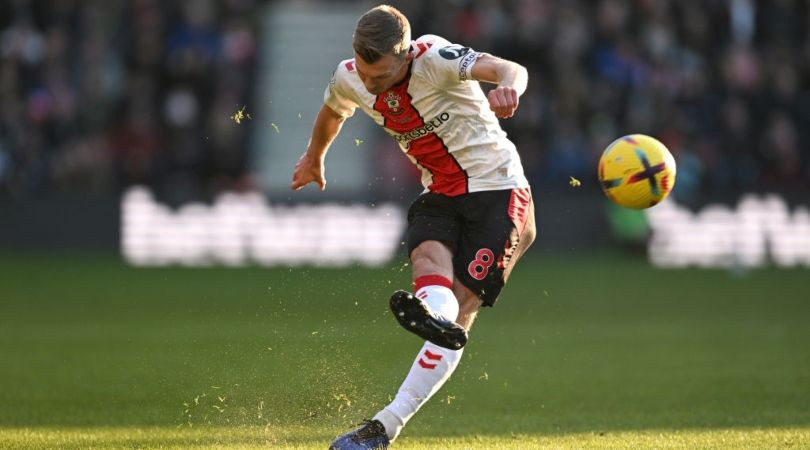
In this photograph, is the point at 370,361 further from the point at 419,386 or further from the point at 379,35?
the point at 379,35

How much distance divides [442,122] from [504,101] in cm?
85

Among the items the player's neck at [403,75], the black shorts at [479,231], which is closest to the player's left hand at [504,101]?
the player's neck at [403,75]

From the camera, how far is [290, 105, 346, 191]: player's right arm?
23.9 feet

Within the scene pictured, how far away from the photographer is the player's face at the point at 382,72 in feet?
21.0

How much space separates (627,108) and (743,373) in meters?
13.0

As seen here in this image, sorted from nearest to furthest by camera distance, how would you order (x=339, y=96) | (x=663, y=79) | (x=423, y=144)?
(x=423, y=144) → (x=339, y=96) → (x=663, y=79)

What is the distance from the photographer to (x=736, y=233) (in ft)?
66.0

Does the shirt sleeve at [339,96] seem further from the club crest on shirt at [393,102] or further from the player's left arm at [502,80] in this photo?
the player's left arm at [502,80]

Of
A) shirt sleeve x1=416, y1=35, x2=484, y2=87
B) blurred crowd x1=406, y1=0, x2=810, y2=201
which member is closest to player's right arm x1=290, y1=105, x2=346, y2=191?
shirt sleeve x1=416, y1=35, x2=484, y2=87

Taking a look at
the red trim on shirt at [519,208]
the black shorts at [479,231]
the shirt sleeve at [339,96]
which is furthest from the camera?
the shirt sleeve at [339,96]

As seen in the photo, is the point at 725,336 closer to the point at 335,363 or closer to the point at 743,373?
the point at 743,373

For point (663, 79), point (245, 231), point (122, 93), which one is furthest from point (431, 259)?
point (663, 79)

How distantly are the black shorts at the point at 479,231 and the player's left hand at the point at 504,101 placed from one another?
0.82m

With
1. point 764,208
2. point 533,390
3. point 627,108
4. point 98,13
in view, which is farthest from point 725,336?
point 98,13
